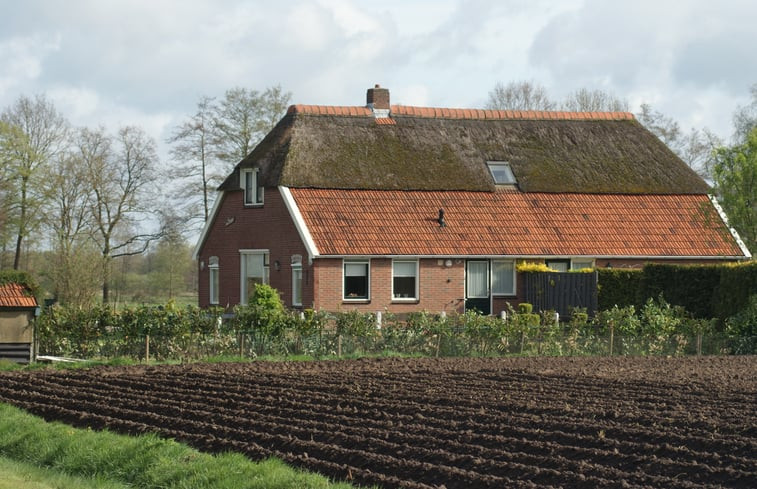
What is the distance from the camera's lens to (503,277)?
112 ft

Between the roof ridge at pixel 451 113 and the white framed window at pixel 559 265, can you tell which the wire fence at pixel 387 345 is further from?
the roof ridge at pixel 451 113

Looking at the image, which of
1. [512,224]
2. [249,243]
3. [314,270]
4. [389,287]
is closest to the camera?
[314,270]

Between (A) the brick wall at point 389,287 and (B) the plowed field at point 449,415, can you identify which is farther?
(A) the brick wall at point 389,287

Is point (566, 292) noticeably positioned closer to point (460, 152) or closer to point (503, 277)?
point (503, 277)

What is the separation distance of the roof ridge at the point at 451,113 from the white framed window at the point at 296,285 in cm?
588

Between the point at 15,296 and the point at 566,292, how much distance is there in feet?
49.8

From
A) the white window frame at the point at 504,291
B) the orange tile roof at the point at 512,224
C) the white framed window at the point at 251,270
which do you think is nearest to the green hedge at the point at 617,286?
the orange tile roof at the point at 512,224

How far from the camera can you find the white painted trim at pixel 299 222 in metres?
31.3

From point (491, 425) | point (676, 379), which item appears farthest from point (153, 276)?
point (491, 425)

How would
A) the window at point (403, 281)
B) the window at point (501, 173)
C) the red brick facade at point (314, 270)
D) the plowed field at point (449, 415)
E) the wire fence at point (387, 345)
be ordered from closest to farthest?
1. the plowed field at point (449, 415)
2. the wire fence at point (387, 345)
3. the red brick facade at point (314, 270)
4. the window at point (403, 281)
5. the window at point (501, 173)

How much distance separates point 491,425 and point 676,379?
6620mm

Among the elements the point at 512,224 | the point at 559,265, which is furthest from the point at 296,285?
the point at 559,265

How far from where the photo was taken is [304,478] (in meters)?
10.6

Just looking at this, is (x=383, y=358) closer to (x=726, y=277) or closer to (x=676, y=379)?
(x=676, y=379)
